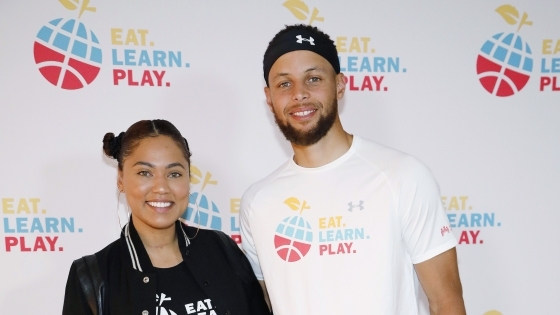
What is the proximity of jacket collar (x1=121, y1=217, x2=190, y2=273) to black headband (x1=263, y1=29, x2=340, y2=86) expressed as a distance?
73 cm

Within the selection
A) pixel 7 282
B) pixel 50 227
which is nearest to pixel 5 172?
pixel 50 227

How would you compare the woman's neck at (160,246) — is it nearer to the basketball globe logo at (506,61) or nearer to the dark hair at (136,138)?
the dark hair at (136,138)

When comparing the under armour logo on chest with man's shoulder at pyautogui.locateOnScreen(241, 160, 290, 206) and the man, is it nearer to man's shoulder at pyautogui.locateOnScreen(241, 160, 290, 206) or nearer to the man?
the man

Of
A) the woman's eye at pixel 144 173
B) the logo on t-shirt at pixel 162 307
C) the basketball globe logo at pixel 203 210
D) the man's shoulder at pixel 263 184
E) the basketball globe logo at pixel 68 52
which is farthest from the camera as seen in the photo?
the basketball globe logo at pixel 203 210

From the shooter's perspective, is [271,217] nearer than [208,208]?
Yes

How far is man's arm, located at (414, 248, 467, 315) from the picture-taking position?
143 cm

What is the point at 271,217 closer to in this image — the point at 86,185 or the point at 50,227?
the point at 86,185

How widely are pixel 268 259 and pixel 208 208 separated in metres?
0.71

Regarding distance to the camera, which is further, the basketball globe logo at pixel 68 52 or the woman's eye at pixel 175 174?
the basketball globe logo at pixel 68 52

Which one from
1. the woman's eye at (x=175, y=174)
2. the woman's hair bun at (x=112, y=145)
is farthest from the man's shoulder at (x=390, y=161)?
the woman's hair bun at (x=112, y=145)

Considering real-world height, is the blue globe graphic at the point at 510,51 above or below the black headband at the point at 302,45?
above

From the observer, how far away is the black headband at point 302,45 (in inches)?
60.9

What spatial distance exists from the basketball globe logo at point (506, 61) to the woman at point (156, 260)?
1570 mm

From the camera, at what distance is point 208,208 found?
7.20ft
